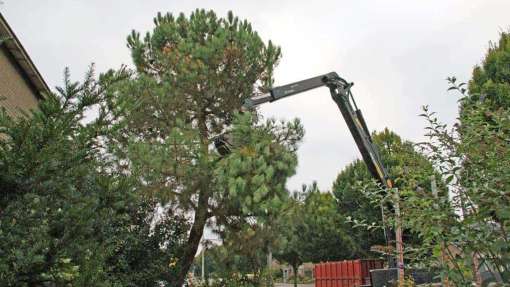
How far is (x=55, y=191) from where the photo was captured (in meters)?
2.71

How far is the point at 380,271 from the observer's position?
40.4 ft

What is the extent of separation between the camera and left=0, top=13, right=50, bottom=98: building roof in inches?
404

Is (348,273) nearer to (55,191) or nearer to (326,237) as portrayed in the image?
(326,237)

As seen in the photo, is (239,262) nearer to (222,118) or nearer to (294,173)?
(294,173)

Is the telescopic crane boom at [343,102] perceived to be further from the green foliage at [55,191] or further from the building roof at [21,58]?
the green foliage at [55,191]

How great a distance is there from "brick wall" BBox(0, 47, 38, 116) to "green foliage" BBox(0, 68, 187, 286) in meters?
8.74

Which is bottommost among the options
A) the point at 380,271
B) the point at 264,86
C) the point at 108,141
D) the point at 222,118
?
the point at 380,271

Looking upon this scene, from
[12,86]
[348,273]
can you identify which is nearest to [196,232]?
[12,86]

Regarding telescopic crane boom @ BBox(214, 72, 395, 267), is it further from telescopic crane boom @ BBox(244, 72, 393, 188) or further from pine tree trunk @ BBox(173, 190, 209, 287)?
pine tree trunk @ BBox(173, 190, 209, 287)

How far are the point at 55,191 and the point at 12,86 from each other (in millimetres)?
10378

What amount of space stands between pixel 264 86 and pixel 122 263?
8202mm

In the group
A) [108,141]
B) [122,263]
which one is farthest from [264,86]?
[108,141]

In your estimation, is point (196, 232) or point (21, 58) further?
point (196, 232)

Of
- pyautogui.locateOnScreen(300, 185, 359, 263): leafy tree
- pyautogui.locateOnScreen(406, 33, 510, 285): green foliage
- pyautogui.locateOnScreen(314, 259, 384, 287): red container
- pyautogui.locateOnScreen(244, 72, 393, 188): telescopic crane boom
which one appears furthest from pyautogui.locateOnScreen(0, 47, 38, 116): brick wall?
pyautogui.locateOnScreen(300, 185, 359, 263): leafy tree
